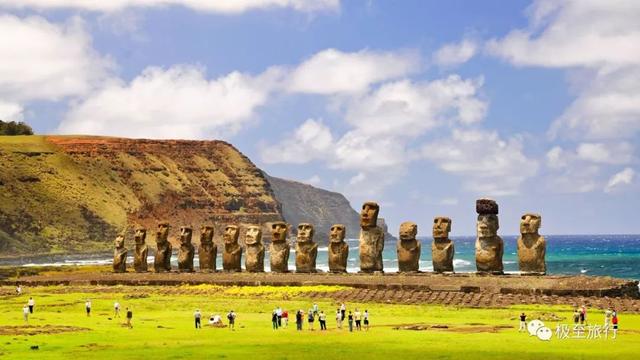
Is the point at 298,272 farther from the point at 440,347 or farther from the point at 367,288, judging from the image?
the point at 440,347

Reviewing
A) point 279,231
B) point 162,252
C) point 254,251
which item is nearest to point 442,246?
point 279,231

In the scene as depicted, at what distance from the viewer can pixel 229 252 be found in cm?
6512

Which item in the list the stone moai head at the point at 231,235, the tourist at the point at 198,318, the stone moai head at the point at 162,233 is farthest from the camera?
the stone moai head at the point at 162,233

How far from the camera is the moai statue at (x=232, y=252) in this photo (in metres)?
64.7

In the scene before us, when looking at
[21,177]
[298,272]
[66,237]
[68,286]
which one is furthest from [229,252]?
[21,177]

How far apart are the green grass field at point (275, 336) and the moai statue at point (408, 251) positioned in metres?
7.52

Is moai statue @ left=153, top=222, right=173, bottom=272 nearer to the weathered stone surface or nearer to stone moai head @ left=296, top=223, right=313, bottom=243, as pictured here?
stone moai head @ left=296, top=223, right=313, bottom=243

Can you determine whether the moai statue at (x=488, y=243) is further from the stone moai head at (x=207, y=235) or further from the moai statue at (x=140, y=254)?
the moai statue at (x=140, y=254)

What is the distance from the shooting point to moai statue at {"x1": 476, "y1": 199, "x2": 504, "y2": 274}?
54.8 metres

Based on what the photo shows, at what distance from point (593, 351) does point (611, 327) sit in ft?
15.5

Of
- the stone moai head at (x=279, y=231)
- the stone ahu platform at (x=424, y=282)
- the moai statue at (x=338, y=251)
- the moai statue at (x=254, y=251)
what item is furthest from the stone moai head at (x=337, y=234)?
the moai statue at (x=254, y=251)

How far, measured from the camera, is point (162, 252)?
224 ft

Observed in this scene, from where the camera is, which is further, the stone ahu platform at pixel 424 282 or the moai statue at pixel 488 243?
the moai statue at pixel 488 243

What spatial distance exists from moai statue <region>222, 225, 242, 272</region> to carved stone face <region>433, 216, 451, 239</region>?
13.5 metres
